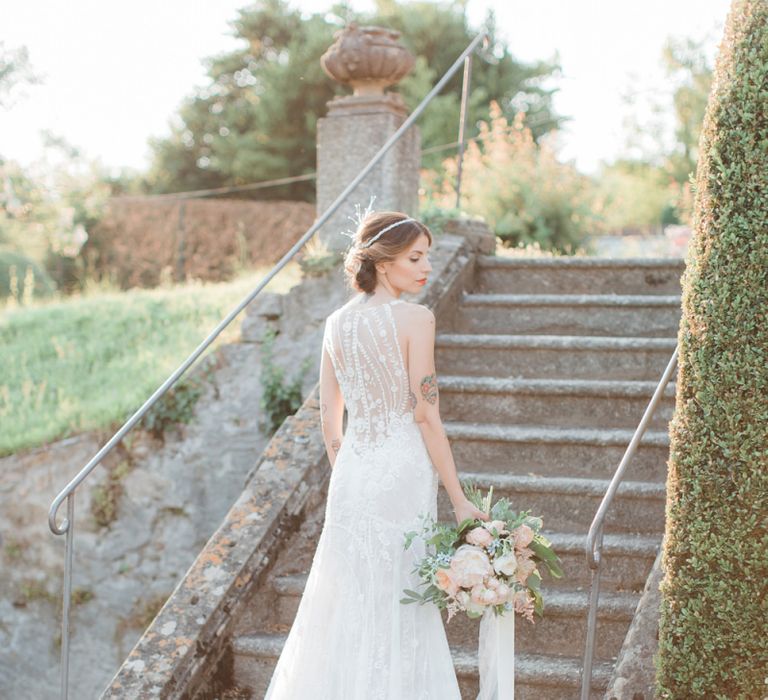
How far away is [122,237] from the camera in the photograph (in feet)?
47.6

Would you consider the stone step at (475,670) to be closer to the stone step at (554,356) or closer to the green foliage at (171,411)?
the stone step at (554,356)

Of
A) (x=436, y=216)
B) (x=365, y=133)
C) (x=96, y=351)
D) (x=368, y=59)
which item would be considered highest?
(x=368, y=59)

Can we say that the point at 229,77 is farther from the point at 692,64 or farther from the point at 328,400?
the point at 328,400

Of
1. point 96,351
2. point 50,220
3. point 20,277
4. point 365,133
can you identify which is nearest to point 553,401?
point 365,133

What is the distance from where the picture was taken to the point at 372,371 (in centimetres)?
342

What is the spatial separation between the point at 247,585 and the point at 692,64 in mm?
22236

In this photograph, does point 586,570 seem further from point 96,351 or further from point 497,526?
point 96,351

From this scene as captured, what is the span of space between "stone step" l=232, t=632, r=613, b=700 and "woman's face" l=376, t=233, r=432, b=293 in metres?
1.61

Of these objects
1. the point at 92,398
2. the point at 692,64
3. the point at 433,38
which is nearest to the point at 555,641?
the point at 92,398

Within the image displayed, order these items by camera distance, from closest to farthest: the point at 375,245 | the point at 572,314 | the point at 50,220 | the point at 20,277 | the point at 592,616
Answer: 1. the point at 592,616
2. the point at 375,245
3. the point at 572,314
4. the point at 20,277
5. the point at 50,220

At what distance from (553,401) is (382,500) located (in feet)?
7.03

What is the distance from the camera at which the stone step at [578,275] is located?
21.2 feet

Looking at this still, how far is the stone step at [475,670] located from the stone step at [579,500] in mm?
714

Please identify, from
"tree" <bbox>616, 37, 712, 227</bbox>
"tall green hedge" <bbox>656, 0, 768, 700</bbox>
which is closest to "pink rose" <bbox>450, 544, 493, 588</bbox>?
"tall green hedge" <bbox>656, 0, 768, 700</bbox>
